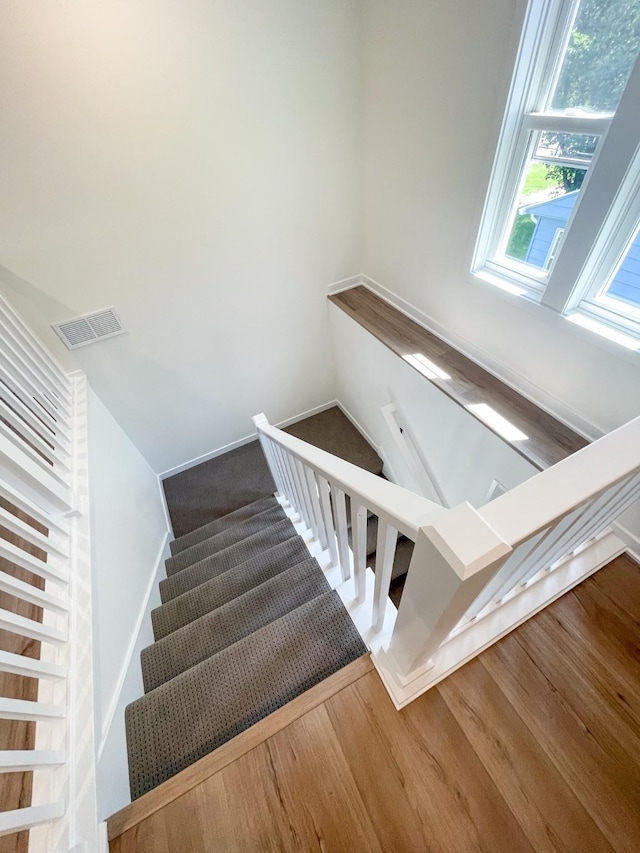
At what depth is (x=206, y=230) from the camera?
2062 millimetres

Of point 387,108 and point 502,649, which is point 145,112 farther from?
point 502,649

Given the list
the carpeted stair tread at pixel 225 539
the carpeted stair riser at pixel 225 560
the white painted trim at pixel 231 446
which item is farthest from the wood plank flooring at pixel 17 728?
the white painted trim at pixel 231 446

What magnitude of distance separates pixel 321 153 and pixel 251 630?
2534 mm

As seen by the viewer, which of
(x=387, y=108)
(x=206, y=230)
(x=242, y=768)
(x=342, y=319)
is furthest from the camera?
(x=342, y=319)

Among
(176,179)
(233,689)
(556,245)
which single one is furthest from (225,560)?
(556,245)

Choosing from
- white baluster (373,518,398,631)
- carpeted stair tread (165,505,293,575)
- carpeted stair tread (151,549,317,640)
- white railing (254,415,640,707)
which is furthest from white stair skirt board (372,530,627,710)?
carpeted stair tread (165,505,293,575)

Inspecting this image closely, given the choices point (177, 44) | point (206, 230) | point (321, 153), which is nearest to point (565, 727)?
point (206, 230)

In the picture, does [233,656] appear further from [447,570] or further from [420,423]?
[420,423]

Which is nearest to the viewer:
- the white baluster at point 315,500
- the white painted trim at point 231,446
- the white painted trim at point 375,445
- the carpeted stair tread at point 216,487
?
the white baluster at point 315,500

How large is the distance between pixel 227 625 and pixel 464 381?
1.61m

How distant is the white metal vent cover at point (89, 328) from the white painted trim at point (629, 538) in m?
2.69

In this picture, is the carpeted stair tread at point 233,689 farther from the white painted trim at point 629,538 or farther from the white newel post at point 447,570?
the white painted trim at point 629,538

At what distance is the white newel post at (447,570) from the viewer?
1.81 feet

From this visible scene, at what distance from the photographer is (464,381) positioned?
1.86 m
